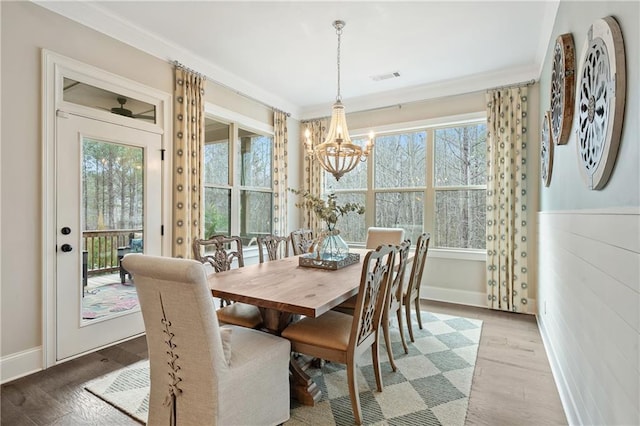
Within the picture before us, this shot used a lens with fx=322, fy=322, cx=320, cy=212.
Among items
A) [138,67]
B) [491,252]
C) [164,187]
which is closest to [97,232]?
[164,187]

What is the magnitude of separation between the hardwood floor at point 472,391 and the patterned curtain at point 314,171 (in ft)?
9.51

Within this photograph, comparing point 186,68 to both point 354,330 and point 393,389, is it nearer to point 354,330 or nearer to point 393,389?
point 354,330

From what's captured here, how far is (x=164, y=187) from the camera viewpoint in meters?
3.33

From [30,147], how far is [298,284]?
225 centimetres

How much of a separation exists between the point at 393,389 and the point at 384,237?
201 centimetres

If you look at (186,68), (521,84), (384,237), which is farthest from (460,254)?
(186,68)

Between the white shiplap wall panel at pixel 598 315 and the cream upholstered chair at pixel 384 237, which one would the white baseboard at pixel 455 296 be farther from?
the white shiplap wall panel at pixel 598 315

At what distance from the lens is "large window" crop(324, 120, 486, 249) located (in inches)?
171

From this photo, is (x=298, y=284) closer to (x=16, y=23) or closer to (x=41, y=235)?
(x=41, y=235)

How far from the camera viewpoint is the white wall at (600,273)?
110cm

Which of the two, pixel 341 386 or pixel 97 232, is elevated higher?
pixel 97 232

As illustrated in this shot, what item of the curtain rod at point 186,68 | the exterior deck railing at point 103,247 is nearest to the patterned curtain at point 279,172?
the curtain rod at point 186,68

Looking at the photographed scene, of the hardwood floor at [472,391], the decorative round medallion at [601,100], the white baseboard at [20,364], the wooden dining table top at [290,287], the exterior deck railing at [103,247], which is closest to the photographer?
the decorative round medallion at [601,100]

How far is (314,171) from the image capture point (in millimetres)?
5285
